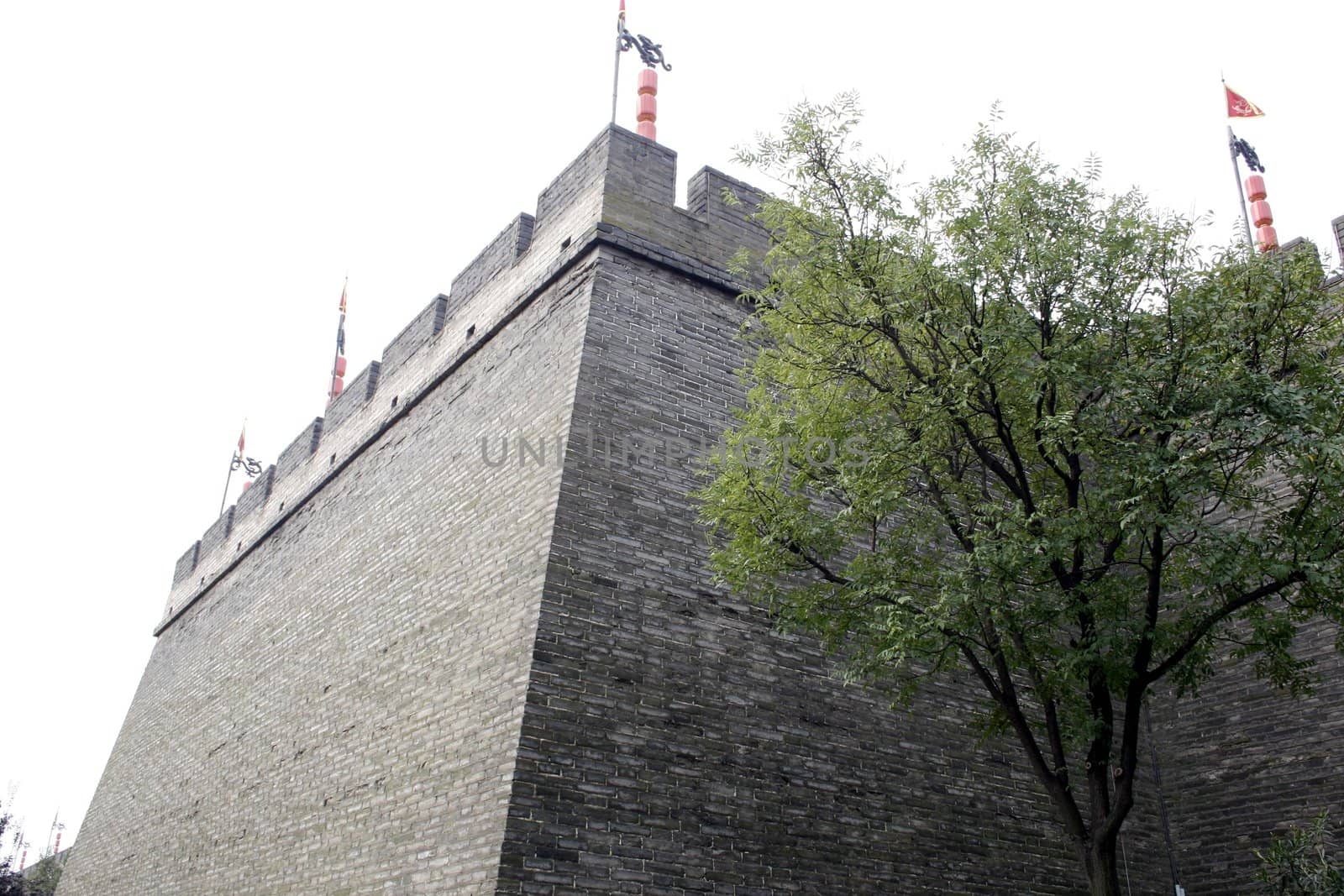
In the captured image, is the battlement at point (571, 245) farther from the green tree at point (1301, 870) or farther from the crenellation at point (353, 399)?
the green tree at point (1301, 870)

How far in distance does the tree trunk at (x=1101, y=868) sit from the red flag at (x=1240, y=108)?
Result: 10.8 meters

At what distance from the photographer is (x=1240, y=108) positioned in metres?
14.3

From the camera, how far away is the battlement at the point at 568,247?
10484mm

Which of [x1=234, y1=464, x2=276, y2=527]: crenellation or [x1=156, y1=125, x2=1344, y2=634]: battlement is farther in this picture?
[x1=234, y1=464, x2=276, y2=527]: crenellation

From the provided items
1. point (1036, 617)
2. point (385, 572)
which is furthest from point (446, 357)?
point (1036, 617)

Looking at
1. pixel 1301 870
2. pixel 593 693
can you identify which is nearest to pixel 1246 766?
pixel 1301 870

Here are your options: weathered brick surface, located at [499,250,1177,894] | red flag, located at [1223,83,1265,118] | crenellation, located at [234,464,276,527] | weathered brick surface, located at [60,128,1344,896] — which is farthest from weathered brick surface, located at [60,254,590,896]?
red flag, located at [1223,83,1265,118]

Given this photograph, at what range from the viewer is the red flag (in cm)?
1429

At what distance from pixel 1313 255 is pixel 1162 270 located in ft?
3.55

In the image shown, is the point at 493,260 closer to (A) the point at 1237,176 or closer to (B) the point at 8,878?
(A) the point at 1237,176

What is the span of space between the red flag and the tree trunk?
10795 mm

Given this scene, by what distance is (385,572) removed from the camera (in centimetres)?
1111

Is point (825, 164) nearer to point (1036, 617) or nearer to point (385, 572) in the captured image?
point (1036, 617)

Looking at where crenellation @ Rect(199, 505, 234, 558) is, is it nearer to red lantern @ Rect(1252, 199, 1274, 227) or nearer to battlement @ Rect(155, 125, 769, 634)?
battlement @ Rect(155, 125, 769, 634)
